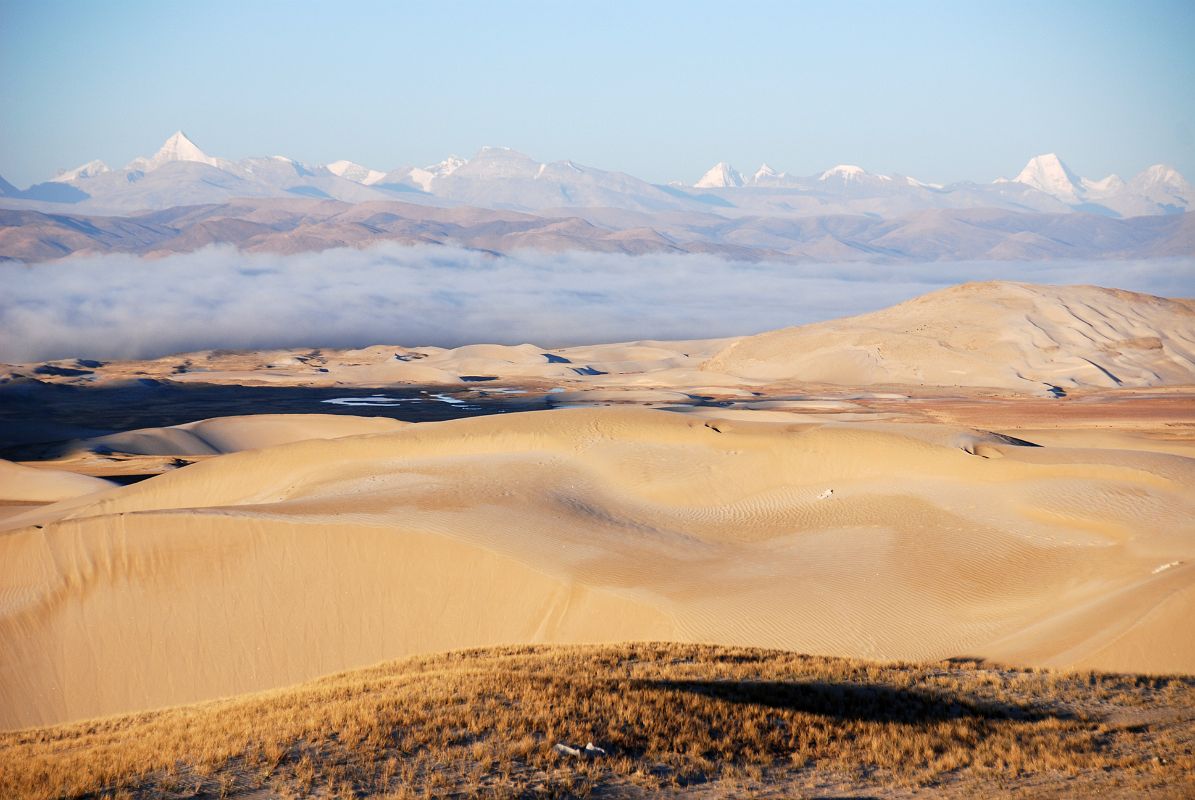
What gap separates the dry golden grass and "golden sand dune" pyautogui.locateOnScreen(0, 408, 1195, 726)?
3.78m

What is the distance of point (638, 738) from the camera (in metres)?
8.26

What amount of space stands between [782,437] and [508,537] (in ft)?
34.0

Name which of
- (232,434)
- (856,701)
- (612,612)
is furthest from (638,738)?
(232,434)

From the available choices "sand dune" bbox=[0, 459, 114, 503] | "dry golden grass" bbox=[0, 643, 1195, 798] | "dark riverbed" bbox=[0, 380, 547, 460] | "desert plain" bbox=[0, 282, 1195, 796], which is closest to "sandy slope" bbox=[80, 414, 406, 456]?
"dark riverbed" bbox=[0, 380, 547, 460]

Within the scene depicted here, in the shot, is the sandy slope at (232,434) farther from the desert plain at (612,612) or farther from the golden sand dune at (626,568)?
the golden sand dune at (626,568)

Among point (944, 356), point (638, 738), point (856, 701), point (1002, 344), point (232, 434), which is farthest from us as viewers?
point (944, 356)

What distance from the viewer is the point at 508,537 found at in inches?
785

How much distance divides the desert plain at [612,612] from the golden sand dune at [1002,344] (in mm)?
35339

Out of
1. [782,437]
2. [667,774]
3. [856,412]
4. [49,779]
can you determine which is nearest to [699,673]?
[667,774]

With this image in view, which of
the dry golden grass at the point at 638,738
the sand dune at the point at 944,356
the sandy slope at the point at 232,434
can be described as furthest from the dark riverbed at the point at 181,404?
the dry golden grass at the point at 638,738

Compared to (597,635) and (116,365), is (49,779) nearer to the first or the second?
(597,635)

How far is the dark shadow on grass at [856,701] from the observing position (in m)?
9.54

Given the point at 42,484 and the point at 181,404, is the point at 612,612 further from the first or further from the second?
the point at 181,404

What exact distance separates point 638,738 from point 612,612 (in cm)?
839
